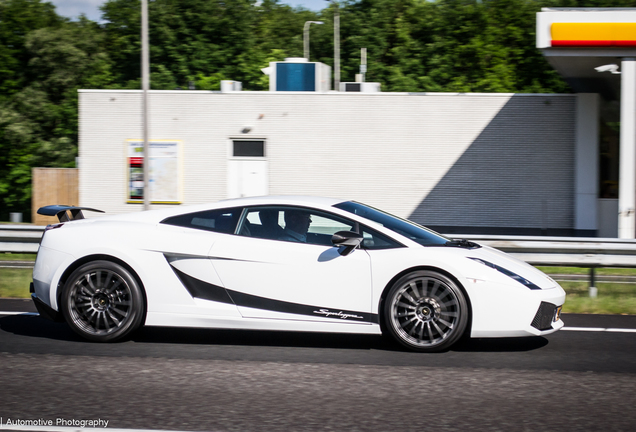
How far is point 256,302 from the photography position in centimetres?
600

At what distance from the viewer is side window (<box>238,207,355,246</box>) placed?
617cm

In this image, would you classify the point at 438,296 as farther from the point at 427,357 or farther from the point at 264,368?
the point at 264,368

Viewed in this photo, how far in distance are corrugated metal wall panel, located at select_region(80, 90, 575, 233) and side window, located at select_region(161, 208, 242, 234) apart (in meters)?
18.4

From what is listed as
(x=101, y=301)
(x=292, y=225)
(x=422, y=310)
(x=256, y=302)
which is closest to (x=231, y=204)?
(x=292, y=225)

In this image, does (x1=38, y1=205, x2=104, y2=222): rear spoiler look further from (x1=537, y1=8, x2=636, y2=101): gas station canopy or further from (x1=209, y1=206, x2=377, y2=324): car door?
(x1=537, y1=8, x2=636, y2=101): gas station canopy

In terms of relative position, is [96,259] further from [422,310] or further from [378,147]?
[378,147]

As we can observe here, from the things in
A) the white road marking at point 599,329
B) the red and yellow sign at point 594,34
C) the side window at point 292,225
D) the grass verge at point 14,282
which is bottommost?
the white road marking at point 599,329

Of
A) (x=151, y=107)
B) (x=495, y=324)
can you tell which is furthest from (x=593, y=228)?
(x=495, y=324)

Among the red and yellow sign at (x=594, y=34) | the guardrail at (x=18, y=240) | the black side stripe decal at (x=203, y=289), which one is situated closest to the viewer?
the black side stripe decal at (x=203, y=289)

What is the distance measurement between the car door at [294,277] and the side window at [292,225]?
2 centimetres

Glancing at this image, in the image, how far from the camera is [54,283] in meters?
6.27

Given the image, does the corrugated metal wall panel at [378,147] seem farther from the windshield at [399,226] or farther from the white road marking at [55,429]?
the white road marking at [55,429]

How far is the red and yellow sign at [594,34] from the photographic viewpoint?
15.5 metres

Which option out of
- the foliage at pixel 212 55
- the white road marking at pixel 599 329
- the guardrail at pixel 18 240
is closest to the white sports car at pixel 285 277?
the white road marking at pixel 599 329
